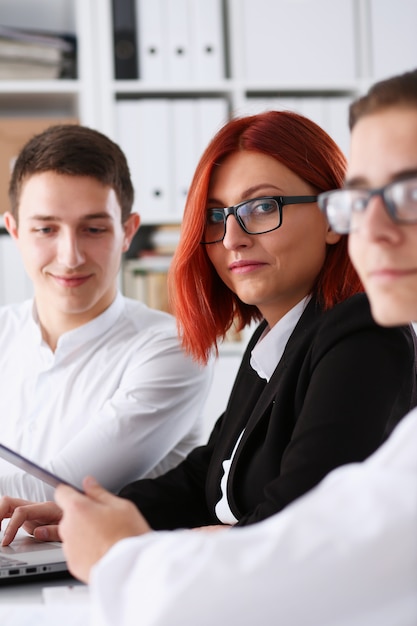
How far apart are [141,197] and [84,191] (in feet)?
3.41

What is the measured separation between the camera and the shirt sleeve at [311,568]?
68 cm

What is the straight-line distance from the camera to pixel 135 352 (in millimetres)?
1866

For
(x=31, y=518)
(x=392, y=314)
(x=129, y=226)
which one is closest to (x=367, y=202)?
(x=392, y=314)

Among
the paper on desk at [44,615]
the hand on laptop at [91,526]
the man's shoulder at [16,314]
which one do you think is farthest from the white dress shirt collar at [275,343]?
the man's shoulder at [16,314]

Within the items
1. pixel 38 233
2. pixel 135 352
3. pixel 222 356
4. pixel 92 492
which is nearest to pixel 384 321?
pixel 92 492

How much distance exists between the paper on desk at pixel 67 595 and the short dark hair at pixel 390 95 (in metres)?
0.61

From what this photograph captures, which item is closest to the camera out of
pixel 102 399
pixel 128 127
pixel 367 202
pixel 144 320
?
pixel 367 202

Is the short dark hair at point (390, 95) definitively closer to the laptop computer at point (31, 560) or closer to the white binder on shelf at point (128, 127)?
the laptop computer at point (31, 560)

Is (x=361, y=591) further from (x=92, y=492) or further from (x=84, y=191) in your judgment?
(x=84, y=191)

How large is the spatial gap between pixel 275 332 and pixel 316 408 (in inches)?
11.6

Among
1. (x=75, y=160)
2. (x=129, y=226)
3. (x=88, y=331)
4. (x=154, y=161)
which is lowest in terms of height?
(x=88, y=331)

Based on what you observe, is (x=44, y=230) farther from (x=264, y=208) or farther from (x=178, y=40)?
(x=178, y=40)

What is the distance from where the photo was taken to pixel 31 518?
1352 millimetres

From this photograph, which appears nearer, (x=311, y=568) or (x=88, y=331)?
(x=311, y=568)
